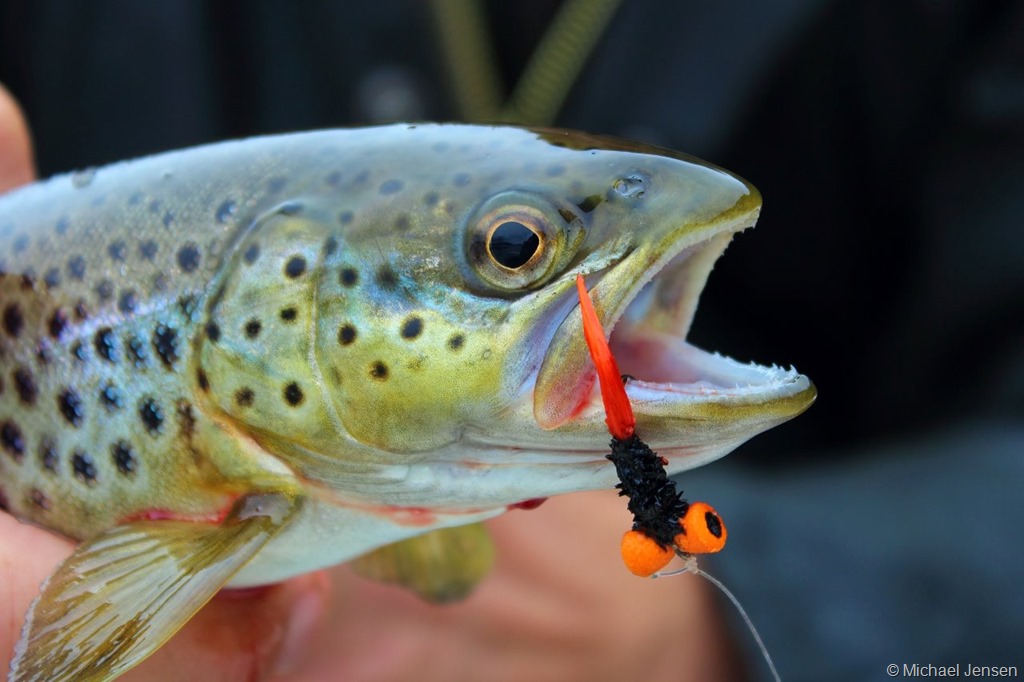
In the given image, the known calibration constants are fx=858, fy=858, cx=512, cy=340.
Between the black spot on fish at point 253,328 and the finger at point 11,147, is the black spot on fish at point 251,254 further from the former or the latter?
the finger at point 11,147

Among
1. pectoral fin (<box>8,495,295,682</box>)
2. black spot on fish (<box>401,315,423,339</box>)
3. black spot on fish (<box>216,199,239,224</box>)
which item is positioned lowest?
pectoral fin (<box>8,495,295,682</box>)

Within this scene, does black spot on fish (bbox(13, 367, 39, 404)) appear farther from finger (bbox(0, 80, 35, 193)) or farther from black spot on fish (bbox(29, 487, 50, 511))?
finger (bbox(0, 80, 35, 193))

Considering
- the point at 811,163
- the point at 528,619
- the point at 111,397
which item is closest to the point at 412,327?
the point at 111,397

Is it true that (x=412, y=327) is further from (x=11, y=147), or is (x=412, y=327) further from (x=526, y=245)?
(x=11, y=147)

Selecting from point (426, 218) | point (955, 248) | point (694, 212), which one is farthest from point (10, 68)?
point (955, 248)

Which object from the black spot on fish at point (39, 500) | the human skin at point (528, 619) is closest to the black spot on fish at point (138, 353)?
the black spot on fish at point (39, 500)

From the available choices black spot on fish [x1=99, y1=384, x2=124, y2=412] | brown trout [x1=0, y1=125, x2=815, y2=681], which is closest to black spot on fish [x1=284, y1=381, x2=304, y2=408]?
brown trout [x1=0, y1=125, x2=815, y2=681]
